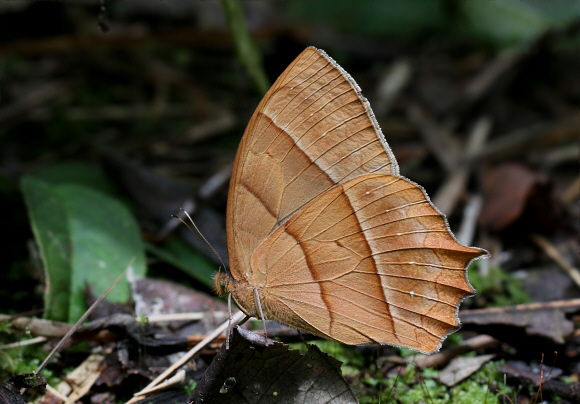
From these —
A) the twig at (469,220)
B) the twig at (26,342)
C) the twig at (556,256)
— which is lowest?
the twig at (26,342)

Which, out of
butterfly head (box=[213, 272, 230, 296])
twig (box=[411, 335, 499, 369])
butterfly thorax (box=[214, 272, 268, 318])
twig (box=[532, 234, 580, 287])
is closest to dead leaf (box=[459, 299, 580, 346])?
twig (box=[411, 335, 499, 369])

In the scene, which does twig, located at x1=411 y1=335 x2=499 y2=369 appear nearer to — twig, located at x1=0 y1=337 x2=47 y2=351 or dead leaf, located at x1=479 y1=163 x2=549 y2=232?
dead leaf, located at x1=479 y1=163 x2=549 y2=232

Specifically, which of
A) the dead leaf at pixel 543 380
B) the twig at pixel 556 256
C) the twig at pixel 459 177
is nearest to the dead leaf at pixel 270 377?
the dead leaf at pixel 543 380

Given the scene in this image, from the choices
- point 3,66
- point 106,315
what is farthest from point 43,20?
point 106,315

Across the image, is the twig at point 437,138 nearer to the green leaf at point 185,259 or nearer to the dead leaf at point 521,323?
the dead leaf at point 521,323

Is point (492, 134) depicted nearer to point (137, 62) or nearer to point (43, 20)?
point (137, 62)

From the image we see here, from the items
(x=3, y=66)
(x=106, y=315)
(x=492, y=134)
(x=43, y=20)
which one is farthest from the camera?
(x=43, y=20)
